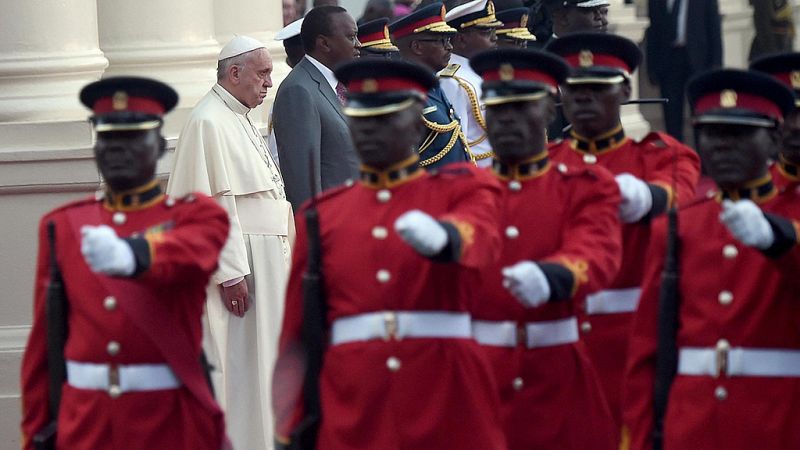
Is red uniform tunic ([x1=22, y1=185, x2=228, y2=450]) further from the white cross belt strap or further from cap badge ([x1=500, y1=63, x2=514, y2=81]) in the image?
the white cross belt strap

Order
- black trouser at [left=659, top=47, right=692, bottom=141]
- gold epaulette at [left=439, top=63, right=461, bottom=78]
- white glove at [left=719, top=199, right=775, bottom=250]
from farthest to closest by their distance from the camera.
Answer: black trouser at [left=659, top=47, right=692, bottom=141] → gold epaulette at [left=439, top=63, right=461, bottom=78] → white glove at [left=719, top=199, right=775, bottom=250]

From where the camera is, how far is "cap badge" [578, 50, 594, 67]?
802 cm

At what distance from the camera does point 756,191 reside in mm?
6312

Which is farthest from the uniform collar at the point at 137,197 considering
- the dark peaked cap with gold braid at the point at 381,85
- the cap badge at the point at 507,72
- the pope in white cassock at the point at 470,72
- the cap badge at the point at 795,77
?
the pope in white cassock at the point at 470,72

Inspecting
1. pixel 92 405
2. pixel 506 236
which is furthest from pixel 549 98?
pixel 92 405

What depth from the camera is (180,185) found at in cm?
936

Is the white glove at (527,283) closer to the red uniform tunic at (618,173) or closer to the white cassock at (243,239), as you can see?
the red uniform tunic at (618,173)

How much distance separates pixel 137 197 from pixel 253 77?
10.2 ft

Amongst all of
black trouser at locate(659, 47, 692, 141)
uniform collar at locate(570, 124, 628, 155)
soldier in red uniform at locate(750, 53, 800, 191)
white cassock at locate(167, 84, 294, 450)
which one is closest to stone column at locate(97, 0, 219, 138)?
white cassock at locate(167, 84, 294, 450)

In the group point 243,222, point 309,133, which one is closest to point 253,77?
point 309,133

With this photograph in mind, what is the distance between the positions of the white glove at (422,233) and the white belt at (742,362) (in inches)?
36.9

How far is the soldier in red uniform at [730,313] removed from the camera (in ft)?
20.4

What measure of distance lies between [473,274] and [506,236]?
281 millimetres

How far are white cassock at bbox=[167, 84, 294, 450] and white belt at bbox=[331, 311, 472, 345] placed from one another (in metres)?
3.00
